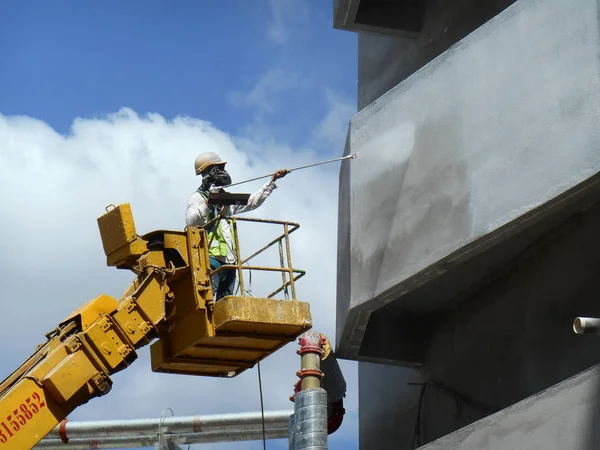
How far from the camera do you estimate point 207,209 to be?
13180mm

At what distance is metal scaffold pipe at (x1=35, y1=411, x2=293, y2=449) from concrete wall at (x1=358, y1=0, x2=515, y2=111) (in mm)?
5751

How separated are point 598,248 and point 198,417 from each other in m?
8.69

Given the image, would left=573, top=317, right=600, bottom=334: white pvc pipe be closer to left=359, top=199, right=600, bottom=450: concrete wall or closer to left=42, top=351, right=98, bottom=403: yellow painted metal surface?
left=359, top=199, right=600, bottom=450: concrete wall

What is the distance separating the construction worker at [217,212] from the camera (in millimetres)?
12984

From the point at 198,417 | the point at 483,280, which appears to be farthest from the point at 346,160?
the point at 198,417

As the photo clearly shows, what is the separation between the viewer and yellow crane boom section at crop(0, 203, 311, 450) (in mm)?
11438

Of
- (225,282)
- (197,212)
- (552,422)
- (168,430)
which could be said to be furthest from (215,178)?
(168,430)

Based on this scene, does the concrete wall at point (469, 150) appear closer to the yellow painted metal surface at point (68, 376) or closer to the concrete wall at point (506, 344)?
the concrete wall at point (506, 344)

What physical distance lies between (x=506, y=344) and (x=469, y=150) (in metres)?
2.73

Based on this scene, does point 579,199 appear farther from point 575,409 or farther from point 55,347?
point 55,347

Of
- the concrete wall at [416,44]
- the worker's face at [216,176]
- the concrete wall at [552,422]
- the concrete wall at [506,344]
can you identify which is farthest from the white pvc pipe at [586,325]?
the concrete wall at [416,44]

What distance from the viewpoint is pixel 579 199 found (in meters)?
12.2

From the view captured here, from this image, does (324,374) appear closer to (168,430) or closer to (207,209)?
(207,209)

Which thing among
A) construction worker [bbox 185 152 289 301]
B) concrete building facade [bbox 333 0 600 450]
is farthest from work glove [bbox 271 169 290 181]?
concrete building facade [bbox 333 0 600 450]
